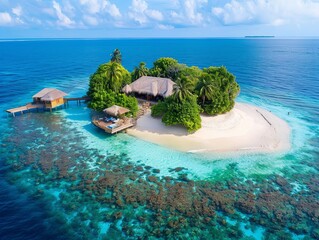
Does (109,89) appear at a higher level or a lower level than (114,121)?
higher

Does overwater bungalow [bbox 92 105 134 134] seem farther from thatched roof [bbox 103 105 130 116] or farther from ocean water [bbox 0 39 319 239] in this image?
ocean water [bbox 0 39 319 239]

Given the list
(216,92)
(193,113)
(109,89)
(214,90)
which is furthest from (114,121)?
(216,92)

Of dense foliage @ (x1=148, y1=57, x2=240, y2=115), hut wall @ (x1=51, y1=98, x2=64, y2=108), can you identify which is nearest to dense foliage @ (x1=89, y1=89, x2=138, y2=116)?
dense foliage @ (x1=148, y1=57, x2=240, y2=115)

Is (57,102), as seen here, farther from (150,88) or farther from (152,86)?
(152,86)

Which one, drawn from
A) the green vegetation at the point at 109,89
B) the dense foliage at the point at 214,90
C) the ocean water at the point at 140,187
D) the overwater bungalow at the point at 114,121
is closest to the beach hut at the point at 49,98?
the ocean water at the point at 140,187

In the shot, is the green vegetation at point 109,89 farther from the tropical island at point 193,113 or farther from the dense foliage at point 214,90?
the dense foliage at point 214,90

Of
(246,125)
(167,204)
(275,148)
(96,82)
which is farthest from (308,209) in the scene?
(96,82)

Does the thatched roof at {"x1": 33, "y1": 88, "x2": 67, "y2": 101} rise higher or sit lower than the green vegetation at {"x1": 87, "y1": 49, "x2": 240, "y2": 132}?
lower

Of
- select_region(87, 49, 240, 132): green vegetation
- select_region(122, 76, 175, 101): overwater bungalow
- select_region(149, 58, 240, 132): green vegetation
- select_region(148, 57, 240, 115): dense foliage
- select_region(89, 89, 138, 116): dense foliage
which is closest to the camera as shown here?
select_region(149, 58, 240, 132): green vegetation
